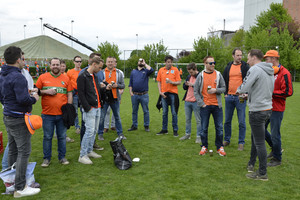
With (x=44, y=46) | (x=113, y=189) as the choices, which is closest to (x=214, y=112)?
(x=113, y=189)

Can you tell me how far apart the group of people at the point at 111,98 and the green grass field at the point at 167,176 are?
25cm

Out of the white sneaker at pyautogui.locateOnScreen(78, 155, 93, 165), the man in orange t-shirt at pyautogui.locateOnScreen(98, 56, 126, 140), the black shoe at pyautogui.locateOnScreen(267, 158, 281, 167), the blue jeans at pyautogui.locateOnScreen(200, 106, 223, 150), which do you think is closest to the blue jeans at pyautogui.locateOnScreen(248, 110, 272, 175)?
the black shoe at pyautogui.locateOnScreen(267, 158, 281, 167)

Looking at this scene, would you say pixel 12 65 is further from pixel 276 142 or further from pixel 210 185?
pixel 276 142

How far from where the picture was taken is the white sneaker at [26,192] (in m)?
3.35

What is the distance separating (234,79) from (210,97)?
0.82 m

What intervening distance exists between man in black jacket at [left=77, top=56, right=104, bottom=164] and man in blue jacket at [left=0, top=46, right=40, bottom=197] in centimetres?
124

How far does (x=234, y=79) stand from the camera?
5414 millimetres

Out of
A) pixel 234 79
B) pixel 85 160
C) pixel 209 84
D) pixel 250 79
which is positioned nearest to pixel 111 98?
pixel 85 160

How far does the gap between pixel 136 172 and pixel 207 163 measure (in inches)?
55.8

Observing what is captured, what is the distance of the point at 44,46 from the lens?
122 feet

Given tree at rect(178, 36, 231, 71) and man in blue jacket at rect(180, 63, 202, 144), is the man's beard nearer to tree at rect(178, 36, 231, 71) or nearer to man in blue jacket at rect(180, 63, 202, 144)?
man in blue jacket at rect(180, 63, 202, 144)

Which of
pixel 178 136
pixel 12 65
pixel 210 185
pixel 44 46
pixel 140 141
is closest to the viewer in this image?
pixel 12 65

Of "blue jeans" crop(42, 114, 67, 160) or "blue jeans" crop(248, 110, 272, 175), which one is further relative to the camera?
"blue jeans" crop(42, 114, 67, 160)

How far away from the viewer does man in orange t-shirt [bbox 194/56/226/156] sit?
5.03m
